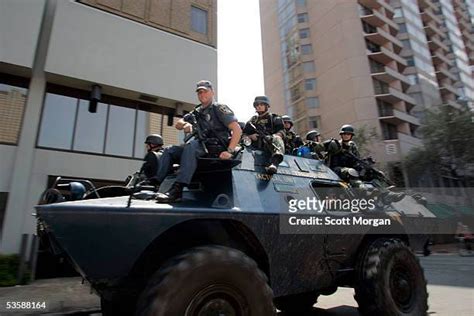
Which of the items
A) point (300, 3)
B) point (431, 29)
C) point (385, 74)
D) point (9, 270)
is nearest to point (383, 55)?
point (385, 74)

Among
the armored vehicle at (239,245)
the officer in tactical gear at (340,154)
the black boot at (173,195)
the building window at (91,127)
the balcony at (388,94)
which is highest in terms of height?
the balcony at (388,94)

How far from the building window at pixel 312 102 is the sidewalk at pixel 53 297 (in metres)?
33.4

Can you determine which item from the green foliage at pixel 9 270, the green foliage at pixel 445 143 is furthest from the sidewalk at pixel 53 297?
the green foliage at pixel 445 143

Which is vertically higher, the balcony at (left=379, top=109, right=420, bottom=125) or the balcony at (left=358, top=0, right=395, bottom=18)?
the balcony at (left=358, top=0, right=395, bottom=18)

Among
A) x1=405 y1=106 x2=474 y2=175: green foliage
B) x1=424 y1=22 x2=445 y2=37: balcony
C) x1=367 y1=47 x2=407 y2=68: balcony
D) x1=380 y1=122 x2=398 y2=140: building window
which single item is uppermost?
x1=424 y1=22 x2=445 y2=37: balcony

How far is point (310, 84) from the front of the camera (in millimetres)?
40000

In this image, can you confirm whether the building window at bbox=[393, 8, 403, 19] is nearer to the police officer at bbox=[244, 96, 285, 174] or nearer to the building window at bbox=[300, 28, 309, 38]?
the building window at bbox=[300, 28, 309, 38]

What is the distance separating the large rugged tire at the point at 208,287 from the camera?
267cm

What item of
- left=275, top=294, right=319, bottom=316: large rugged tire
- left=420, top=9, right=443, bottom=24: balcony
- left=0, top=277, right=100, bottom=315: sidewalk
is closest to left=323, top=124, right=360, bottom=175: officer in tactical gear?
left=275, top=294, right=319, bottom=316: large rugged tire

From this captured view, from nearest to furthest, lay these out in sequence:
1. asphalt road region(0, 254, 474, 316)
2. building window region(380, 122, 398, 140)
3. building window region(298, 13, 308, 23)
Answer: asphalt road region(0, 254, 474, 316) → building window region(380, 122, 398, 140) → building window region(298, 13, 308, 23)

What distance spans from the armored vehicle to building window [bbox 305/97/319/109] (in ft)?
112

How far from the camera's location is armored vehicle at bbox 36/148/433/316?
2816 millimetres

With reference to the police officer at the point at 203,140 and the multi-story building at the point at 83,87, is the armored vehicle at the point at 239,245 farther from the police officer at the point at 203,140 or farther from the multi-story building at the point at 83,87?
the multi-story building at the point at 83,87

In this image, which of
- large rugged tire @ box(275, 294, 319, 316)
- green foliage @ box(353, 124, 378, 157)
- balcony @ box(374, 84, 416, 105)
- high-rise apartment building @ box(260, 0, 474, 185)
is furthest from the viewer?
balcony @ box(374, 84, 416, 105)
